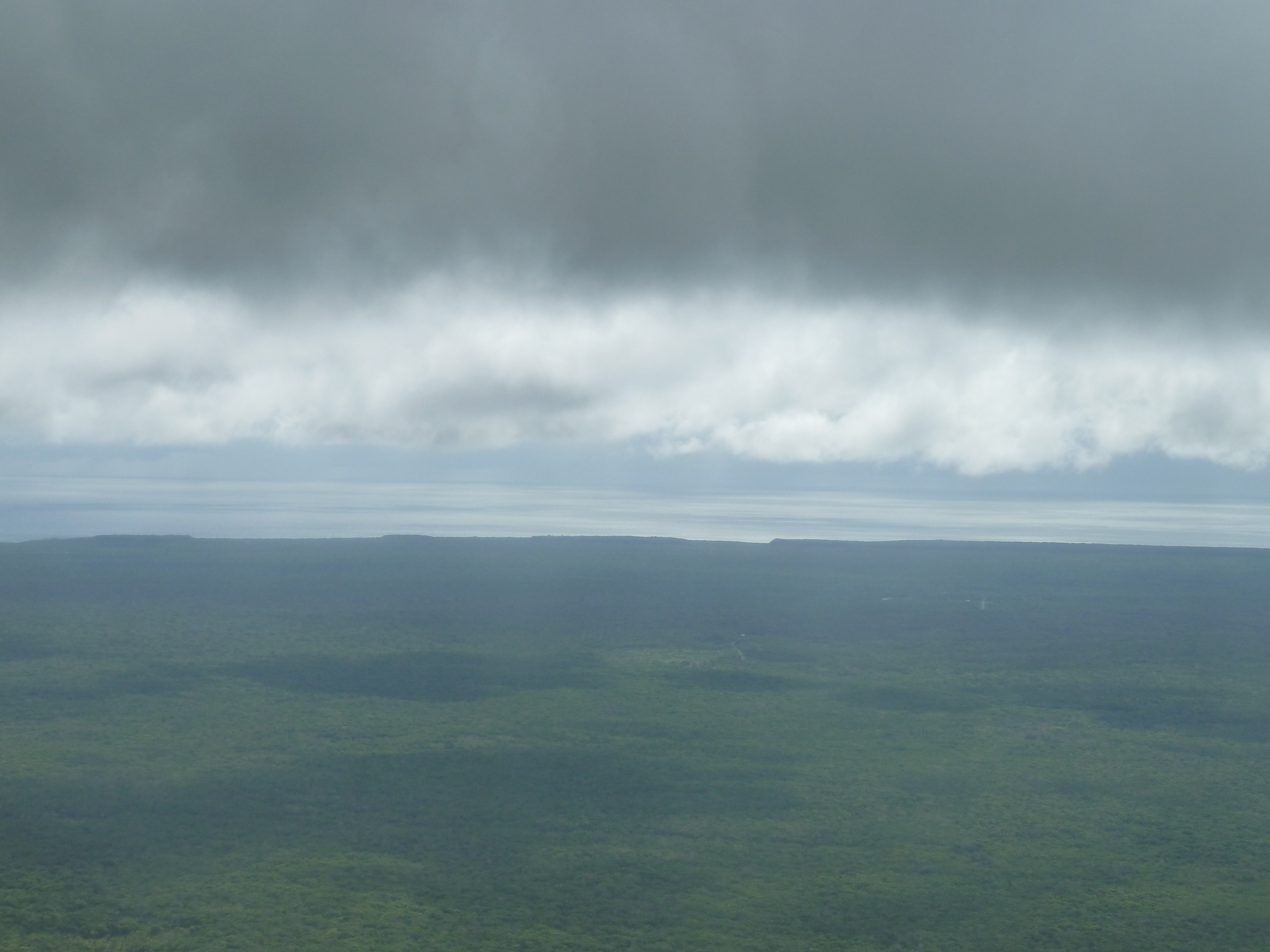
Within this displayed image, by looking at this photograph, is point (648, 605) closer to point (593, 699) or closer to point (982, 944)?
point (593, 699)

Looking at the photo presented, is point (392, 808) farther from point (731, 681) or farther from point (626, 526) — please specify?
point (626, 526)

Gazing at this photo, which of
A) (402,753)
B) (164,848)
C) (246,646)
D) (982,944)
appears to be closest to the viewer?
(982,944)

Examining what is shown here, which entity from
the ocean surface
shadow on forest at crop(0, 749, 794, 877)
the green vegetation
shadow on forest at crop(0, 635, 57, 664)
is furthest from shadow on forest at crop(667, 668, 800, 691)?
the ocean surface

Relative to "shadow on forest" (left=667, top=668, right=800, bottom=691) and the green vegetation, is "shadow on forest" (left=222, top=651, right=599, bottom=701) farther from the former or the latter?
"shadow on forest" (left=667, top=668, right=800, bottom=691)

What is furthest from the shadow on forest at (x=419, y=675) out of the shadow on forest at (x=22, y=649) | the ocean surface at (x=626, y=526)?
the ocean surface at (x=626, y=526)

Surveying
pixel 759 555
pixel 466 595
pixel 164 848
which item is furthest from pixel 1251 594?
pixel 164 848

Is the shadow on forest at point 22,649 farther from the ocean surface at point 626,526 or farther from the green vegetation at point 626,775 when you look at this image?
the ocean surface at point 626,526

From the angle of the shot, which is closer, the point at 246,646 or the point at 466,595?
the point at 246,646
